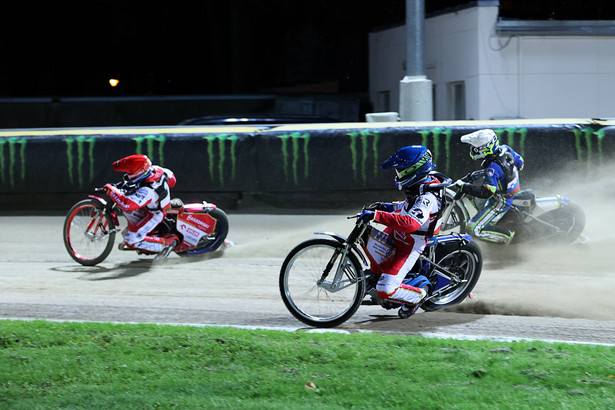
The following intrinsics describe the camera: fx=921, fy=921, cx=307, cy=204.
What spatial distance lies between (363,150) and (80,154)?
4405mm

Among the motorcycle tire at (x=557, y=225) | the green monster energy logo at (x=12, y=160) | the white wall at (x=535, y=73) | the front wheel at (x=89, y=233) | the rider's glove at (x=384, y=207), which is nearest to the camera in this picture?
the rider's glove at (x=384, y=207)

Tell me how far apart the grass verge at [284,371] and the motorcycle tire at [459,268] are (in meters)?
1.17

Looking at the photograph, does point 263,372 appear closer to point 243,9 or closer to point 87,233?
point 87,233

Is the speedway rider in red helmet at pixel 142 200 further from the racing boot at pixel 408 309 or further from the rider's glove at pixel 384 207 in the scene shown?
the racing boot at pixel 408 309

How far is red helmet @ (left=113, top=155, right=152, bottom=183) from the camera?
10.1 metres

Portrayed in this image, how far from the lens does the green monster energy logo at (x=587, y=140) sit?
43.7ft

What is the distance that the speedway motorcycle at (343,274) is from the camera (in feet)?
23.9

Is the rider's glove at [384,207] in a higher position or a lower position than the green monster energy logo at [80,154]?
lower

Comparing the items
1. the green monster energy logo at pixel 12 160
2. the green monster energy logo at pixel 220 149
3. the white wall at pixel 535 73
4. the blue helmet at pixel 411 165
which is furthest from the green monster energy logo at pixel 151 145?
the white wall at pixel 535 73

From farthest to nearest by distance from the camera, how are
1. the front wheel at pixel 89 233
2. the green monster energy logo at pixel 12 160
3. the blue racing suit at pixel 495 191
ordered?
the green monster energy logo at pixel 12 160, the blue racing suit at pixel 495 191, the front wheel at pixel 89 233

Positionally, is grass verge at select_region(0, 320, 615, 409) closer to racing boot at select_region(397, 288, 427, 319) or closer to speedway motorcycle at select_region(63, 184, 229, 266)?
racing boot at select_region(397, 288, 427, 319)

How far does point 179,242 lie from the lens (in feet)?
34.6

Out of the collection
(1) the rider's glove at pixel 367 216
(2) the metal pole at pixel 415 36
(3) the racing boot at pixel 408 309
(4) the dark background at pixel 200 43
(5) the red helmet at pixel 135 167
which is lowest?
(3) the racing boot at pixel 408 309

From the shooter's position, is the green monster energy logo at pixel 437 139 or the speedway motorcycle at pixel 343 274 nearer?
the speedway motorcycle at pixel 343 274
